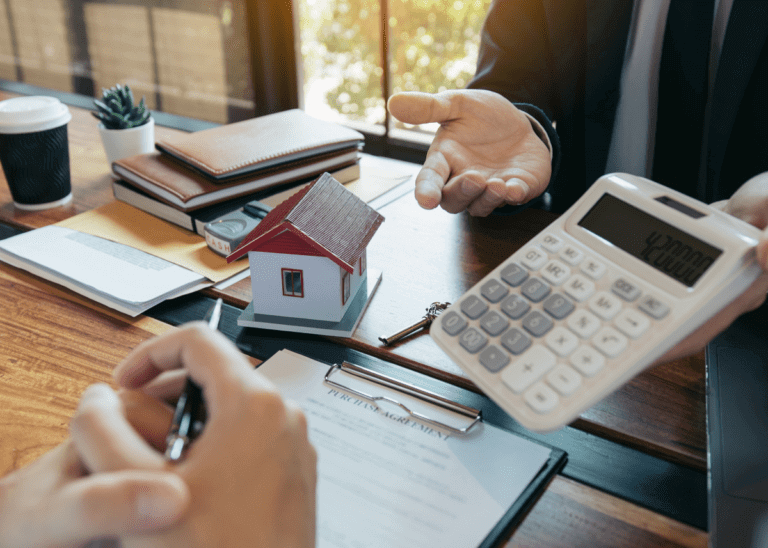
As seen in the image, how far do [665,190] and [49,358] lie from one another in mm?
633

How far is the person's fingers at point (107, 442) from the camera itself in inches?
11.4

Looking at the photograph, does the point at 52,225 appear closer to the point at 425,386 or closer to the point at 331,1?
the point at 425,386

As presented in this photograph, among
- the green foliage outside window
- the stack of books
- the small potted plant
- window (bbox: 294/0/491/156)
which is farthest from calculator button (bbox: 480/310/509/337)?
the green foliage outside window

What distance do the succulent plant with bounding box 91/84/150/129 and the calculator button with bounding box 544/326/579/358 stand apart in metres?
0.90

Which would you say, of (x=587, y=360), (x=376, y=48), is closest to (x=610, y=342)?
(x=587, y=360)

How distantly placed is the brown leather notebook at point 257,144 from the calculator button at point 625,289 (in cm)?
62

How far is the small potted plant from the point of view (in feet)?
3.44

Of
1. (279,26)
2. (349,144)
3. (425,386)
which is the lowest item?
(425,386)

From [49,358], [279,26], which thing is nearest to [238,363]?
[49,358]

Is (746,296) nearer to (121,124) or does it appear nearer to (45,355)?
(45,355)

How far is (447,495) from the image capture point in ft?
1.46

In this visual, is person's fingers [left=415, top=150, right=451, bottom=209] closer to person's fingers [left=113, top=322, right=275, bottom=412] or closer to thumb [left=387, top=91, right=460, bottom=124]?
thumb [left=387, top=91, right=460, bottom=124]

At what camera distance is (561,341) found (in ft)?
1.50

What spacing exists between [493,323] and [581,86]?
81 cm
